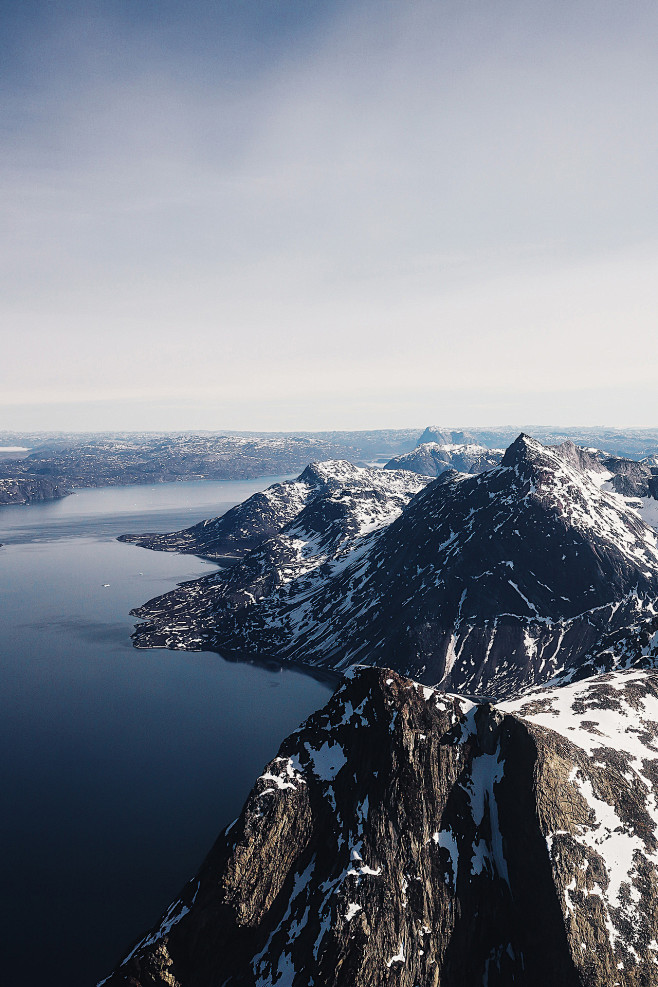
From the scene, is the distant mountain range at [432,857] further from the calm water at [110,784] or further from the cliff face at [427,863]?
the calm water at [110,784]

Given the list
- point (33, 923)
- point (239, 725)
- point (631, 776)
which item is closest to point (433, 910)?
point (631, 776)

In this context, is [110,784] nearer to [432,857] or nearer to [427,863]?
[427,863]

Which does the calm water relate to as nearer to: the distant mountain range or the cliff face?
the distant mountain range

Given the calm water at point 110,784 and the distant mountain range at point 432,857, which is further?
the calm water at point 110,784

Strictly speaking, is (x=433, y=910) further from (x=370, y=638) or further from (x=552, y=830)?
(x=370, y=638)

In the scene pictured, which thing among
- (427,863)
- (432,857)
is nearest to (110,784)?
(427,863)

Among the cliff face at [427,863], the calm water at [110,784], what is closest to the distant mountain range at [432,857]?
the cliff face at [427,863]

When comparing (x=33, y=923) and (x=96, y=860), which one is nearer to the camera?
(x=33, y=923)

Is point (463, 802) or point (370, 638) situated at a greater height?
point (463, 802)
